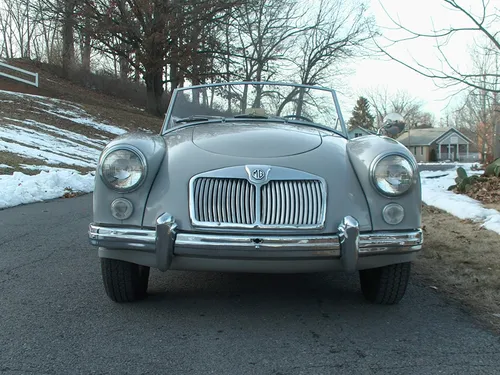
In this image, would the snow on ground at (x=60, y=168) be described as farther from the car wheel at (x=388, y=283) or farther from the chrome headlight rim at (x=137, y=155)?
the chrome headlight rim at (x=137, y=155)

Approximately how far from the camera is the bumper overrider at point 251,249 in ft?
8.56

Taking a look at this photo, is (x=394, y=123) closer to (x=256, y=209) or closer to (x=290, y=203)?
(x=290, y=203)

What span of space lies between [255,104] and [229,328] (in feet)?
7.97

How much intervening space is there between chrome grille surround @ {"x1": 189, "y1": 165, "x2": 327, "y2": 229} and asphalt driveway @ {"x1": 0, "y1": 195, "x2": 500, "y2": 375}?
1.99 feet

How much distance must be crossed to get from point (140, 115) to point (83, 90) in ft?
15.5

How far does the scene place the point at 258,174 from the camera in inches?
110

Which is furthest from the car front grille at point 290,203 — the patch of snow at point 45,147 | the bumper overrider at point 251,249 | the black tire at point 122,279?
the patch of snow at point 45,147

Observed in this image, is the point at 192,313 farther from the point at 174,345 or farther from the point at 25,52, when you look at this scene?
the point at 25,52

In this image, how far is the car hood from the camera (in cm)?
301

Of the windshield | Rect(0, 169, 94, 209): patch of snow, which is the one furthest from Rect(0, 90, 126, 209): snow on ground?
the windshield

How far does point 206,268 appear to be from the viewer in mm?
2689

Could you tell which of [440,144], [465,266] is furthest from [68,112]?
[440,144]

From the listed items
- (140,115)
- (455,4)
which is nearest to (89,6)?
(140,115)

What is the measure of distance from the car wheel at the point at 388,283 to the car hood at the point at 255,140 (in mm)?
905
